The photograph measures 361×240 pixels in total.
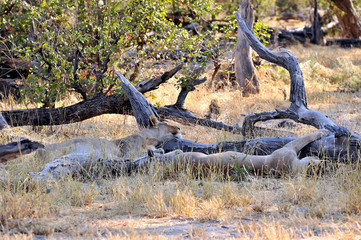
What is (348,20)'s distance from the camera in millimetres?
20688

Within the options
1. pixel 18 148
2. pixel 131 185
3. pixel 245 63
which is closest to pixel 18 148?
pixel 18 148

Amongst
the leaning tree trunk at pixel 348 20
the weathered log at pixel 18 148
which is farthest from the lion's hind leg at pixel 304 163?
the leaning tree trunk at pixel 348 20

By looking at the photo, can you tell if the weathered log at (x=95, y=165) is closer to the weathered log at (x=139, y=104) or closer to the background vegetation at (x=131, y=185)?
the background vegetation at (x=131, y=185)

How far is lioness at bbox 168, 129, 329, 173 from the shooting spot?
5.07m

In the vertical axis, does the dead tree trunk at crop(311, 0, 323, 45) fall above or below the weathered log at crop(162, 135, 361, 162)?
above

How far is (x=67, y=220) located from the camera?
3988mm

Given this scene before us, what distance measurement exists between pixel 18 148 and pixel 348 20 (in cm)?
1997

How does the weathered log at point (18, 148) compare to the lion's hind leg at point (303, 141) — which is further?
the lion's hind leg at point (303, 141)

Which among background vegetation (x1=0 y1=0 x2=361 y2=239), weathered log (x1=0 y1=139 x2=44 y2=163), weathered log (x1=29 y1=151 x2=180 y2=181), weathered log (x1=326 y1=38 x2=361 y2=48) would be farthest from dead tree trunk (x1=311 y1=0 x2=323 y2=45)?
weathered log (x1=0 y1=139 x2=44 y2=163)

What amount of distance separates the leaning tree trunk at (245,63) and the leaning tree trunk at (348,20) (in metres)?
9.10

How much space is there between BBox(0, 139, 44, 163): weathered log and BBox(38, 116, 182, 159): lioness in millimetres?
1672

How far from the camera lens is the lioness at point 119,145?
6047mm

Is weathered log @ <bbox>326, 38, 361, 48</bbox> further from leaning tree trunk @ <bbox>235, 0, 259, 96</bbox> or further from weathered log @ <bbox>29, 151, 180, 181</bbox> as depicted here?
weathered log @ <bbox>29, 151, 180, 181</bbox>

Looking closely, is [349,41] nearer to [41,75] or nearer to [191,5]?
[191,5]
